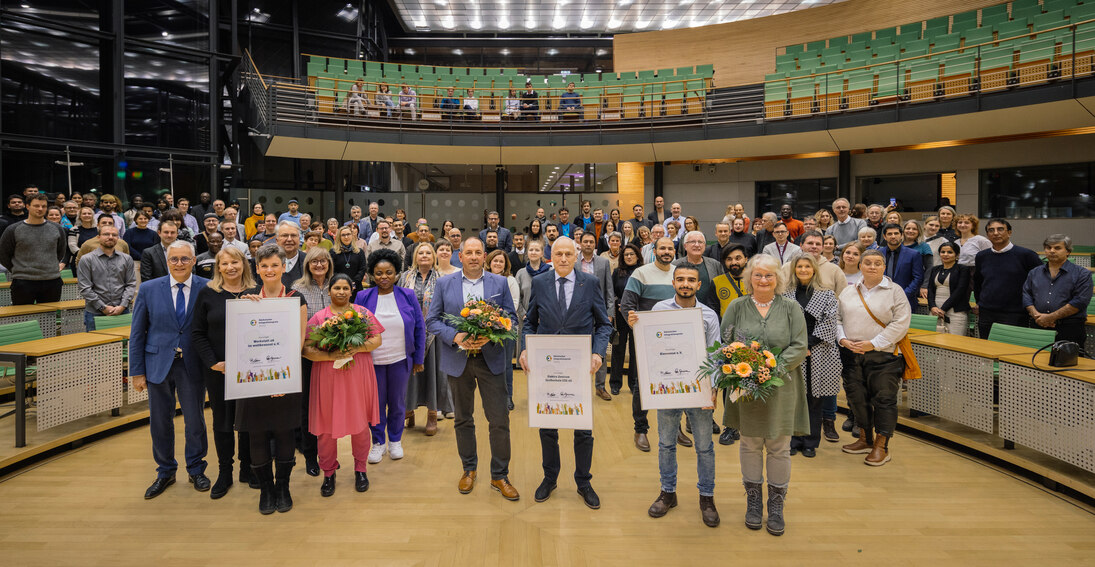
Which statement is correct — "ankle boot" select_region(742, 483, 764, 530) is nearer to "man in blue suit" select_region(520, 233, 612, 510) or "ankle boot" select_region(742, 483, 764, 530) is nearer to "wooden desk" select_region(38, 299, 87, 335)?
"man in blue suit" select_region(520, 233, 612, 510)

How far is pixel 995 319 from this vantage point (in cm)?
572

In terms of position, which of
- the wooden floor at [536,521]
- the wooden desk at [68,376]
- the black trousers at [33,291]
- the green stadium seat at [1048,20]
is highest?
the green stadium seat at [1048,20]

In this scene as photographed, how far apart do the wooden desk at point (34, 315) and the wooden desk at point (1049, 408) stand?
28.2ft

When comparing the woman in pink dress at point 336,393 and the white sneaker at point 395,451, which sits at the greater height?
the woman in pink dress at point 336,393

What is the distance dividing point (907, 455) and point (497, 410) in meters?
3.46

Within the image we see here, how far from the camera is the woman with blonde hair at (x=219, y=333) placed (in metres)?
3.61

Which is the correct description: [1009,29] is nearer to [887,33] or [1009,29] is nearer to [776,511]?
[887,33]

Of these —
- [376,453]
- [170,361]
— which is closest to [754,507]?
[376,453]

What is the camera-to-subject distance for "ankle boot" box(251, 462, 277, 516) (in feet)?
11.8

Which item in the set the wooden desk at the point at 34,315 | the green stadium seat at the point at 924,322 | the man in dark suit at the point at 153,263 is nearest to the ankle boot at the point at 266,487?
the man in dark suit at the point at 153,263

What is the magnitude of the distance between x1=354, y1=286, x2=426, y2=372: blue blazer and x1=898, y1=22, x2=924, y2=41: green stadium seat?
51.2ft

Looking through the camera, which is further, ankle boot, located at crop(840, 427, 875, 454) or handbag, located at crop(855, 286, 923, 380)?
ankle boot, located at crop(840, 427, 875, 454)

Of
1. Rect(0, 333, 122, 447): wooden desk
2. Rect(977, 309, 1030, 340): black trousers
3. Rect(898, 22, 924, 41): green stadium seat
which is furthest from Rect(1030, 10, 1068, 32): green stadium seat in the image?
Rect(0, 333, 122, 447): wooden desk

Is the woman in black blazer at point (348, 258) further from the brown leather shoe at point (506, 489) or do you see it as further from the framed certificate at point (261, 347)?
the brown leather shoe at point (506, 489)
